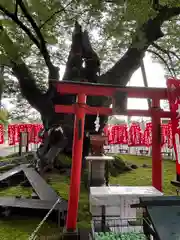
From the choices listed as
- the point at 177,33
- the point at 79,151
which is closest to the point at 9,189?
the point at 79,151

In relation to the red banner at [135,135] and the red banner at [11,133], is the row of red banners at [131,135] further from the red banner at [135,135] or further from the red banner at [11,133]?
the red banner at [11,133]

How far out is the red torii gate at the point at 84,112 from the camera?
4.73m

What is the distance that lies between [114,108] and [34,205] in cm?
319

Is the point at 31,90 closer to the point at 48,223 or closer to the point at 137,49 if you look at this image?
the point at 137,49

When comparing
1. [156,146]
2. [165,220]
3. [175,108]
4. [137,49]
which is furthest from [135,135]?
[165,220]

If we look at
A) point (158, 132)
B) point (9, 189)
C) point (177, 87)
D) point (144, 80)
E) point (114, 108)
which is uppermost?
point (144, 80)

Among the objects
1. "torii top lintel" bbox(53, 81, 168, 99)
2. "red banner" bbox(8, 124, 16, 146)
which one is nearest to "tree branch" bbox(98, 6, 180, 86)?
"torii top lintel" bbox(53, 81, 168, 99)

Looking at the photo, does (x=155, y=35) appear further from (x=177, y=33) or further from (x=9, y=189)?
(x=9, y=189)

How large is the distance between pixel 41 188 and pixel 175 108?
4749mm

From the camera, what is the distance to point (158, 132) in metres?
5.20

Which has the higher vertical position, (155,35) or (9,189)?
(155,35)

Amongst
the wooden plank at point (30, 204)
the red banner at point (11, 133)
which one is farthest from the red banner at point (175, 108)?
the red banner at point (11, 133)

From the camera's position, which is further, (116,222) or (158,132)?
(158,132)

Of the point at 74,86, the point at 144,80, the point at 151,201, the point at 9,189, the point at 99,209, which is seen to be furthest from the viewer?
the point at 144,80
